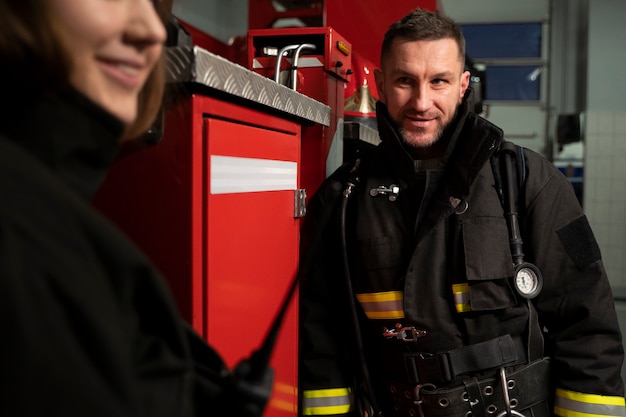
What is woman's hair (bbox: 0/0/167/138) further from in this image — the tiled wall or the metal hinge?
the tiled wall

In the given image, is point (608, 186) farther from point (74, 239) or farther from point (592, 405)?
point (74, 239)

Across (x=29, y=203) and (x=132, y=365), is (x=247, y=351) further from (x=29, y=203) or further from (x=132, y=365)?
(x=29, y=203)

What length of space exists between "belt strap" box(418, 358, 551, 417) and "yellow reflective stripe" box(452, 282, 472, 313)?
0.19 metres

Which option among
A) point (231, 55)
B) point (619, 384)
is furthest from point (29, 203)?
point (231, 55)

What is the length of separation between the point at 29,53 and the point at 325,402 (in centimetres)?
133

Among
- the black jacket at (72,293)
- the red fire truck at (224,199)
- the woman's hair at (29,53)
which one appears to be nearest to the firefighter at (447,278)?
the red fire truck at (224,199)

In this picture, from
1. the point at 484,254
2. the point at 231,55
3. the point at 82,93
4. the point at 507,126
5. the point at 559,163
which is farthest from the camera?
the point at 507,126

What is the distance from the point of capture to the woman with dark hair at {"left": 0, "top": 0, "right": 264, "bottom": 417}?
0.48m

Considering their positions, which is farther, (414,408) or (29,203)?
(414,408)

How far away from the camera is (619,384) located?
157 centimetres

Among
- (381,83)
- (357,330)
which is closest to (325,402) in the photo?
(357,330)

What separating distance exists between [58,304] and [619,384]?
152cm

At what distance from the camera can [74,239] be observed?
53 cm

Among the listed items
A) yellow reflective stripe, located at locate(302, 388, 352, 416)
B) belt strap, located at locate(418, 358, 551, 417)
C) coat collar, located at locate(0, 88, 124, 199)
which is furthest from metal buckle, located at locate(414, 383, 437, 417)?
coat collar, located at locate(0, 88, 124, 199)
